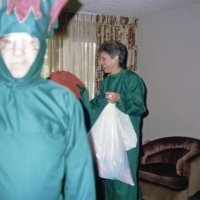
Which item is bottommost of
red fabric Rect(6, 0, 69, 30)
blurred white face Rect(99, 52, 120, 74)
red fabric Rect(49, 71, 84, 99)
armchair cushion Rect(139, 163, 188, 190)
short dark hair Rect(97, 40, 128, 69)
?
armchair cushion Rect(139, 163, 188, 190)

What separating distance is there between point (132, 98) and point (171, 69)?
1572 millimetres

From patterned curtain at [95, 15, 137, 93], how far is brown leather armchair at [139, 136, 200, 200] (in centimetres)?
139

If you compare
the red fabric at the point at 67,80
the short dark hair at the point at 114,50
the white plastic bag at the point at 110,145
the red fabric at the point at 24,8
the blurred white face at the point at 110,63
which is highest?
the red fabric at the point at 24,8

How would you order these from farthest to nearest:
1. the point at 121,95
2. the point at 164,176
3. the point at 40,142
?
the point at 164,176
the point at 121,95
the point at 40,142

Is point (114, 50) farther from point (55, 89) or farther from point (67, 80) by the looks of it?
point (55, 89)

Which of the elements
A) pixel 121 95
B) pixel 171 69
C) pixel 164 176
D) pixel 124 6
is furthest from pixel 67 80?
pixel 171 69

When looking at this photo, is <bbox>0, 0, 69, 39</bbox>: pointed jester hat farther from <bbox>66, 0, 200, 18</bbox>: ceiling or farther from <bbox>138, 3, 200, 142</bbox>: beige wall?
<bbox>138, 3, 200, 142</bbox>: beige wall

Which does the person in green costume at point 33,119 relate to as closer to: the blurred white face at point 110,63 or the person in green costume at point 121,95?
the person in green costume at point 121,95

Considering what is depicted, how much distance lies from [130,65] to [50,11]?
140 inches

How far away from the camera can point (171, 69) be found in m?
4.05

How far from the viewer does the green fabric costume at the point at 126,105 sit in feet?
8.77

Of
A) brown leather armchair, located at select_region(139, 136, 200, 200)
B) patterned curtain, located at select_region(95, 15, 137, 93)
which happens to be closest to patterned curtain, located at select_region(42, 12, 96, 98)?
patterned curtain, located at select_region(95, 15, 137, 93)

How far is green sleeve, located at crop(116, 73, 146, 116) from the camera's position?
8.70 feet

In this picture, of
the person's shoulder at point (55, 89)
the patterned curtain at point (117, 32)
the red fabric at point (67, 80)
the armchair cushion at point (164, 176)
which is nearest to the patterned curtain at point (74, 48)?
the patterned curtain at point (117, 32)
